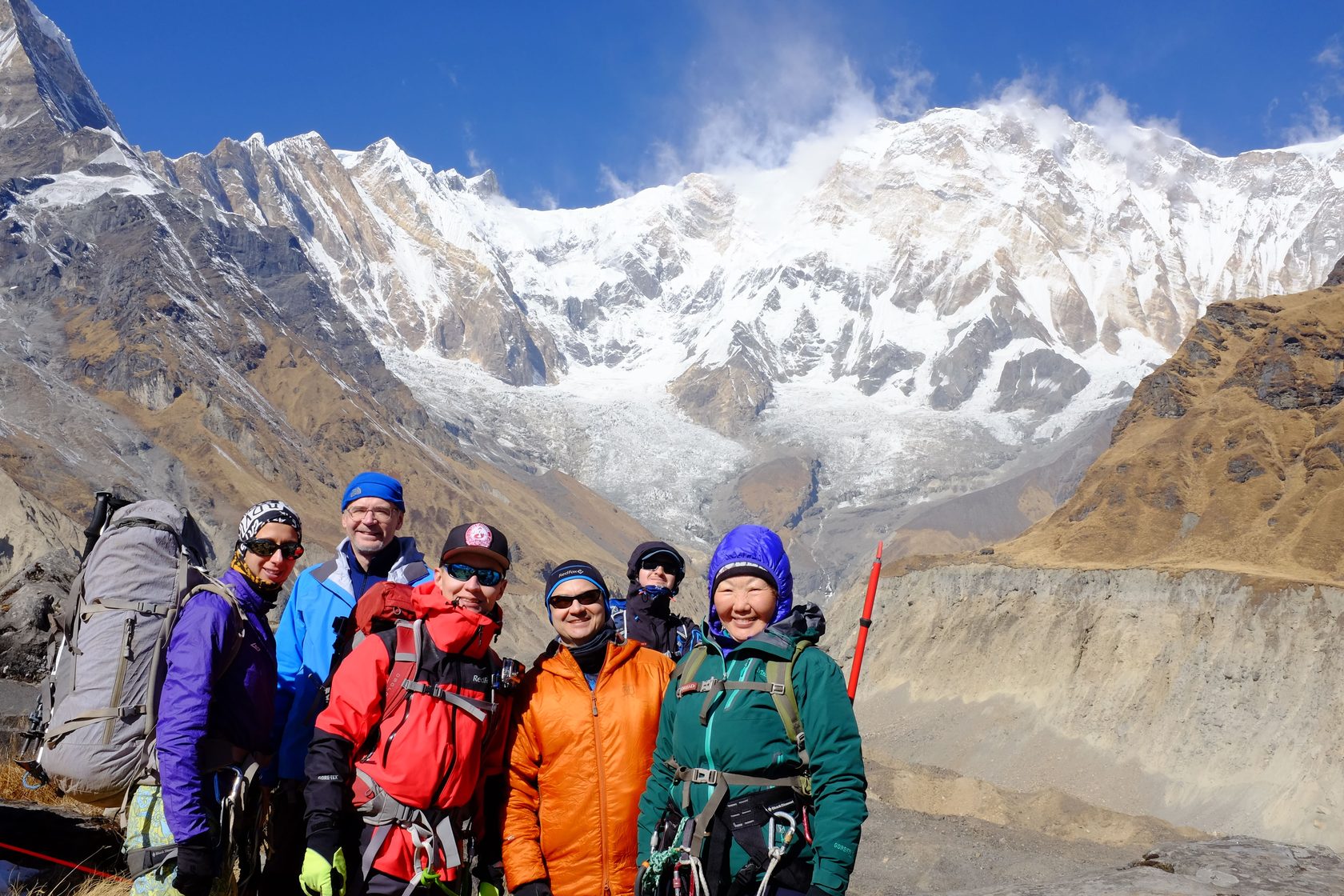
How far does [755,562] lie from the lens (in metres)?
4.52

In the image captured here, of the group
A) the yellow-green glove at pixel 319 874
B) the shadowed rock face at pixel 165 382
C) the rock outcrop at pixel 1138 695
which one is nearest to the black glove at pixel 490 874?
the yellow-green glove at pixel 319 874

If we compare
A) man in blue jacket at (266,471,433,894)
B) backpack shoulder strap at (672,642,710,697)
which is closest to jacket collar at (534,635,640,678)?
backpack shoulder strap at (672,642,710,697)

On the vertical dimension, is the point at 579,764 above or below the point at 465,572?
below

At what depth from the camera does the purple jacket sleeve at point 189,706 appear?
438cm

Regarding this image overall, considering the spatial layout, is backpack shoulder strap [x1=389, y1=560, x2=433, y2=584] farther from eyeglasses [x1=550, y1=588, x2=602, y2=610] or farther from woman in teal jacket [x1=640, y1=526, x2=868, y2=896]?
woman in teal jacket [x1=640, y1=526, x2=868, y2=896]

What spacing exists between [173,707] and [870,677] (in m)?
50.4

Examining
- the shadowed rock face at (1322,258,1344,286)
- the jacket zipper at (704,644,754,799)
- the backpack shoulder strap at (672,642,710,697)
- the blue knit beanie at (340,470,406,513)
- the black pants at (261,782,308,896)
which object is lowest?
the black pants at (261,782,308,896)

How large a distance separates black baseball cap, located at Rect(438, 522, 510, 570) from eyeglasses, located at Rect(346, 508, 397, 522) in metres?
0.82

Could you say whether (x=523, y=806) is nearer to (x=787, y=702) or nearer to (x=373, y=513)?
(x=787, y=702)

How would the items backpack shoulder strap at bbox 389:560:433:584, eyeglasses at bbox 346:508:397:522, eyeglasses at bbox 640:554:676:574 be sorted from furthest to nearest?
eyeglasses at bbox 640:554:676:574, eyeglasses at bbox 346:508:397:522, backpack shoulder strap at bbox 389:560:433:584

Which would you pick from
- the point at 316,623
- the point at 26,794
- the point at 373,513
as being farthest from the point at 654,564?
the point at 26,794

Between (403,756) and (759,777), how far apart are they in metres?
1.41

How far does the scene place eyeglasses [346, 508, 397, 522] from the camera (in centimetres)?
553

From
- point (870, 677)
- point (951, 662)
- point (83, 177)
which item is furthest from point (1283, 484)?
point (83, 177)
